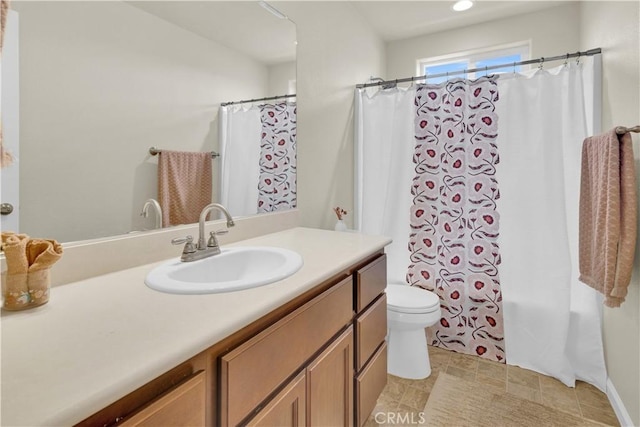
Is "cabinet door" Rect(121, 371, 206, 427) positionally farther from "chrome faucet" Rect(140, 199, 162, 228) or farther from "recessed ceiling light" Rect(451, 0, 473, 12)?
"recessed ceiling light" Rect(451, 0, 473, 12)

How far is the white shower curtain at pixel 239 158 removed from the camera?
1.46 metres

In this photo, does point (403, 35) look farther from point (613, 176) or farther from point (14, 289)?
point (14, 289)

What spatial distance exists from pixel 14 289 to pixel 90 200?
0.34 meters

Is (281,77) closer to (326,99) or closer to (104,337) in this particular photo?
(326,99)

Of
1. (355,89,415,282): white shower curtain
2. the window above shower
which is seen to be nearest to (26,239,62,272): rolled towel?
(355,89,415,282): white shower curtain

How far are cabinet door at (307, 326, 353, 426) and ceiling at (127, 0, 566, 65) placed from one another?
131cm

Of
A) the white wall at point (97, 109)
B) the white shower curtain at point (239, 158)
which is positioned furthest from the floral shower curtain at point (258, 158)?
the white wall at point (97, 109)

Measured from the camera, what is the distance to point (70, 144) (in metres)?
0.93

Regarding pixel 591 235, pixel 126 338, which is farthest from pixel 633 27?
pixel 126 338

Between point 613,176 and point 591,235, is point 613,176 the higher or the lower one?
the higher one

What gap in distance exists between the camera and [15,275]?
0.71 m

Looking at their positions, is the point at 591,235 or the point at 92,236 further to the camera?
the point at 591,235

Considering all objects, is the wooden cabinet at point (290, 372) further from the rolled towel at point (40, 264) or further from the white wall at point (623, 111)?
the white wall at point (623, 111)

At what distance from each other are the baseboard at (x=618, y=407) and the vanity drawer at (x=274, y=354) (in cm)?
153
